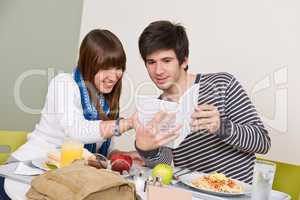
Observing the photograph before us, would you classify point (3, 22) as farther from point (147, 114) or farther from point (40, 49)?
point (147, 114)

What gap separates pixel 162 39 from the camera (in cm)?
174

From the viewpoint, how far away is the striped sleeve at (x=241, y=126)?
1.59 meters

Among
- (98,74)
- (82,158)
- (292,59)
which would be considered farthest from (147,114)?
(292,59)

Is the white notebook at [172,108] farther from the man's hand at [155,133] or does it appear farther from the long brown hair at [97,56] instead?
the long brown hair at [97,56]

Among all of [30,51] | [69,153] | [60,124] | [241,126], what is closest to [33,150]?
[60,124]

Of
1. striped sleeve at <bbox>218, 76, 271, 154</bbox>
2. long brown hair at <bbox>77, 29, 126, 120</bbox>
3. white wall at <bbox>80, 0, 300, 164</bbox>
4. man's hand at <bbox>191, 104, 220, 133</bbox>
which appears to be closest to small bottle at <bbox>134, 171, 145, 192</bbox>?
man's hand at <bbox>191, 104, 220, 133</bbox>

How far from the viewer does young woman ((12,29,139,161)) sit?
1603 mm

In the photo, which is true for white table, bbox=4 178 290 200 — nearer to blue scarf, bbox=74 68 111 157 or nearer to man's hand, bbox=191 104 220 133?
man's hand, bbox=191 104 220 133

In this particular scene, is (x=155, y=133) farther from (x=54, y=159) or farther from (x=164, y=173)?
(x=54, y=159)

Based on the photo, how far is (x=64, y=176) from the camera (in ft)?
3.52

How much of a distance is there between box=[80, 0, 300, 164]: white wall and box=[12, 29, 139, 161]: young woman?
88cm

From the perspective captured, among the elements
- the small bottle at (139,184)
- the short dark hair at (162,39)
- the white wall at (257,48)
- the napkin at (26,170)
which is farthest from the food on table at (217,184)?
the white wall at (257,48)

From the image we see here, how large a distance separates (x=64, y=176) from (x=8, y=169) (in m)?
0.39

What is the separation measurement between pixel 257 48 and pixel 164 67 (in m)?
0.88
